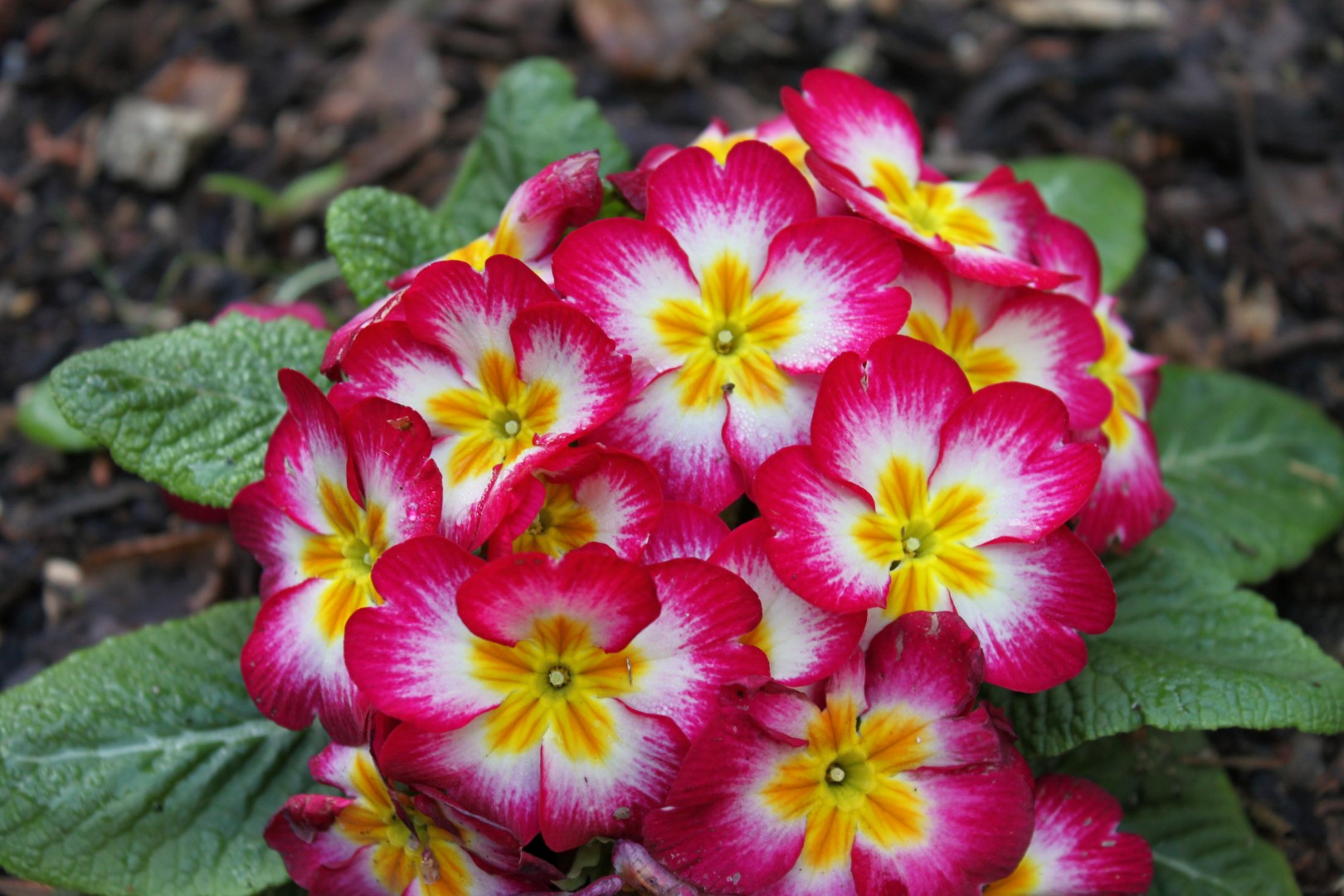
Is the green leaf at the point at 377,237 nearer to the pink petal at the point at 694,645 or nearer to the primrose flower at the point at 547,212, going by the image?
the primrose flower at the point at 547,212

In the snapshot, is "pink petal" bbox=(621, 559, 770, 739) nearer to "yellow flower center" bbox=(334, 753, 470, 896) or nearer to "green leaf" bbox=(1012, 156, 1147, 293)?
"yellow flower center" bbox=(334, 753, 470, 896)

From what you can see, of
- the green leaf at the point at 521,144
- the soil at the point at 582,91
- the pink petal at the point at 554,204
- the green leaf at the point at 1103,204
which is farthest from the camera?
the soil at the point at 582,91


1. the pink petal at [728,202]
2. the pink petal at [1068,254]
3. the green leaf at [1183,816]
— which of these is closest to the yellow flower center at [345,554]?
the pink petal at [728,202]

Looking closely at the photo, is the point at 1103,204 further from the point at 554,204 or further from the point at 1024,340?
the point at 554,204

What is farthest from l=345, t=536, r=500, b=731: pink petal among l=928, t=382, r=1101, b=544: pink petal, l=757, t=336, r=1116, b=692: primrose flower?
l=928, t=382, r=1101, b=544: pink petal

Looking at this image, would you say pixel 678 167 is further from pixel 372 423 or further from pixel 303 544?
pixel 303 544

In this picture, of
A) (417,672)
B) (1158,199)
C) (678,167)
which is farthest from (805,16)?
(417,672)

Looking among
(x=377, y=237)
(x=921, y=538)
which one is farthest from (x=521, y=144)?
(x=921, y=538)
